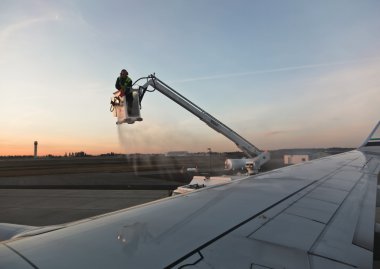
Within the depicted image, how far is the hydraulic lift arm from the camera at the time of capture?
15.4 metres

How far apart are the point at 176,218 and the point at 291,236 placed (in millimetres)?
834

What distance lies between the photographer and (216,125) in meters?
16.7

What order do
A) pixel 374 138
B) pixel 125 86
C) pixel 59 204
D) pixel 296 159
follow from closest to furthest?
1. pixel 125 86
2. pixel 374 138
3. pixel 59 204
4. pixel 296 159

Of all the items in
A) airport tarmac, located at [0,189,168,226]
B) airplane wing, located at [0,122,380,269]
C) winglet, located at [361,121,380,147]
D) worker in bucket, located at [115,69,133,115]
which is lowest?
airport tarmac, located at [0,189,168,226]

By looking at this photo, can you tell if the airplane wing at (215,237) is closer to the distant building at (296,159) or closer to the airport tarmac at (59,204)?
the airport tarmac at (59,204)

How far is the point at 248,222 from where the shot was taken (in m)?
2.59

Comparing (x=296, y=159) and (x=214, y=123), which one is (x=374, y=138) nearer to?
(x=214, y=123)

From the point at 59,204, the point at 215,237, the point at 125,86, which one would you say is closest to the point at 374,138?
the point at 125,86

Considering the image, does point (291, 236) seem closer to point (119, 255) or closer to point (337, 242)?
point (337, 242)

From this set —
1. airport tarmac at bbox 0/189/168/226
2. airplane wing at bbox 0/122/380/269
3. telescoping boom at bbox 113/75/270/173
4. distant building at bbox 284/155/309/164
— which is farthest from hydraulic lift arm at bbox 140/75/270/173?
airplane wing at bbox 0/122/380/269

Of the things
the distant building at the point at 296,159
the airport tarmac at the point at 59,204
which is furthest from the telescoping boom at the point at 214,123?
the distant building at the point at 296,159

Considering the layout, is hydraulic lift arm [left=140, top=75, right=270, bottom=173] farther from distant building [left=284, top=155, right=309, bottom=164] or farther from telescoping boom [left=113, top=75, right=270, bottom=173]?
distant building [left=284, top=155, right=309, bottom=164]

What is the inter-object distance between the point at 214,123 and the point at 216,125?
15cm

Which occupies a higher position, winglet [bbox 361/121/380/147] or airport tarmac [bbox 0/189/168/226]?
winglet [bbox 361/121/380/147]
